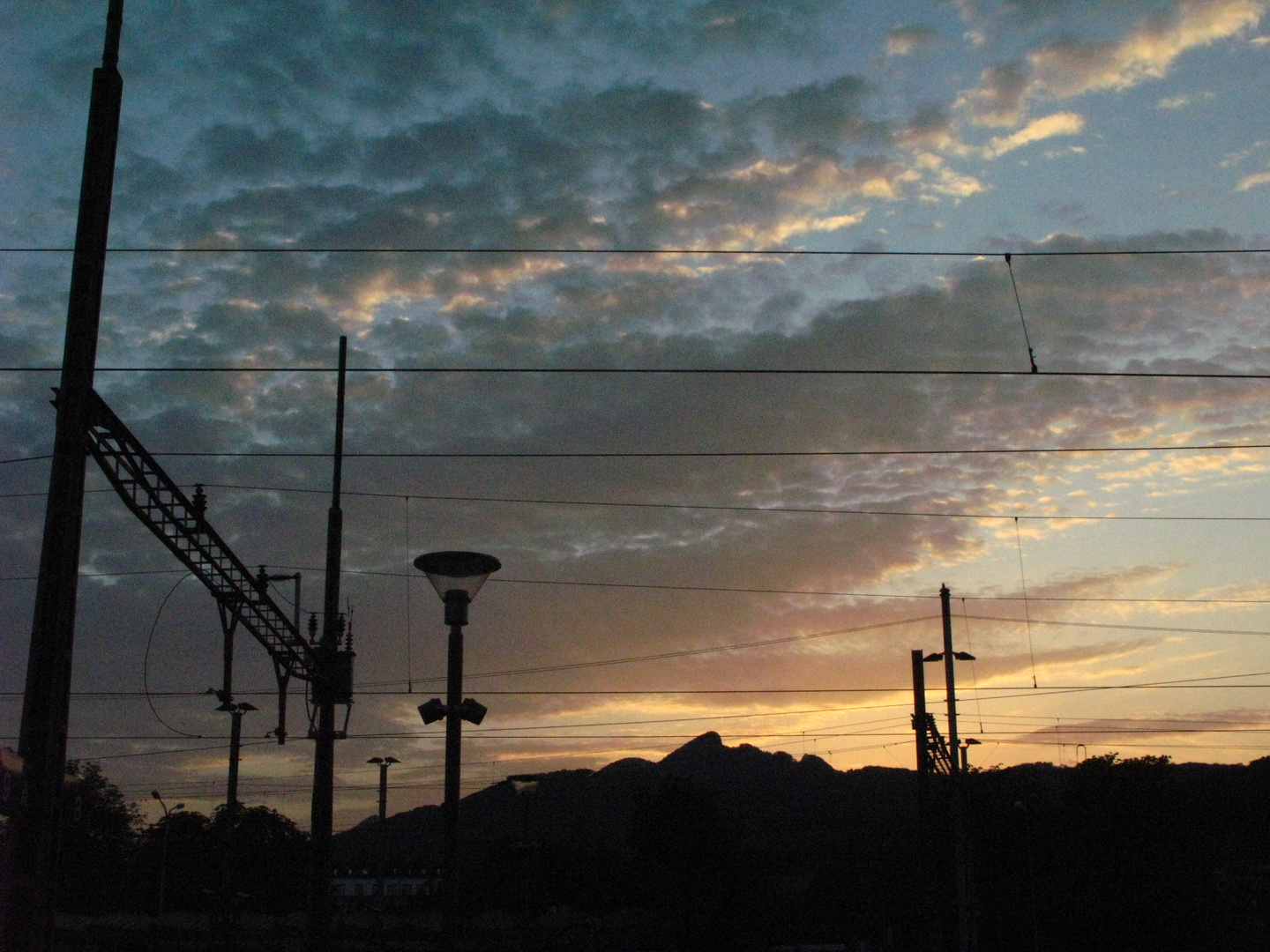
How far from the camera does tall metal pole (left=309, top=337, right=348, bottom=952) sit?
18750 mm

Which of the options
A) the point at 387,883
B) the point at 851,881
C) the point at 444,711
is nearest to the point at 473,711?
the point at 444,711

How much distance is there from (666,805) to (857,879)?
73.4 feet

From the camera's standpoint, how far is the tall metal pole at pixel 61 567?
34.1ft

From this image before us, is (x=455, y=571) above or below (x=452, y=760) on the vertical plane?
above

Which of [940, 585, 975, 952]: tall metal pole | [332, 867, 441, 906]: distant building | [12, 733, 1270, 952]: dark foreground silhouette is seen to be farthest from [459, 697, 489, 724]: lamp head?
[332, 867, 441, 906]: distant building

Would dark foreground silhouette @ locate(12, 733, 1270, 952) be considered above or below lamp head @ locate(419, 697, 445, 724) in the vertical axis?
below

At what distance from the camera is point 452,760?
490 inches

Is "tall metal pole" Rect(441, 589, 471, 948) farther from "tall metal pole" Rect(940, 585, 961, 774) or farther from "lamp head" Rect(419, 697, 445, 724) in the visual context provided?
"tall metal pole" Rect(940, 585, 961, 774)

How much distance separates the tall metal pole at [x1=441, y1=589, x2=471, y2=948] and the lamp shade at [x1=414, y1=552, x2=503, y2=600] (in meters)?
0.09

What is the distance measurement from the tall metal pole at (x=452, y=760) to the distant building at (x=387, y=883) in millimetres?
142844

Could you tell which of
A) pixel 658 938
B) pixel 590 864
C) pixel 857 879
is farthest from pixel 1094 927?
pixel 590 864

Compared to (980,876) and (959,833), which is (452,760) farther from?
(980,876)

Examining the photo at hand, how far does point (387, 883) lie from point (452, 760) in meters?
178

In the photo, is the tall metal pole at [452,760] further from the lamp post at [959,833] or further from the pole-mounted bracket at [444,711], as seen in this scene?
the lamp post at [959,833]
